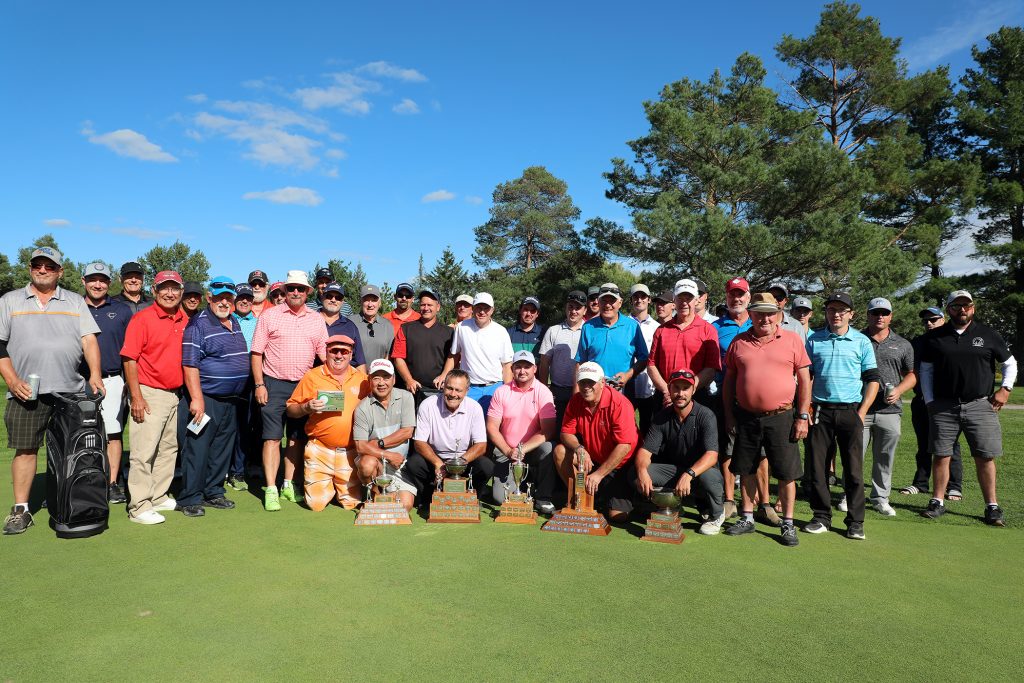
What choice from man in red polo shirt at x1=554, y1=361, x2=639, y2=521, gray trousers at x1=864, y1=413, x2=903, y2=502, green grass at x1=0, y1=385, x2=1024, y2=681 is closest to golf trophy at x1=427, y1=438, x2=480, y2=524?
green grass at x1=0, y1=385, x2=1024, y2=681

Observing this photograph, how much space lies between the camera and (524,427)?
19.7 ft

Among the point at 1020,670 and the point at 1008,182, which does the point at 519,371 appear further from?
the point at 1008,182

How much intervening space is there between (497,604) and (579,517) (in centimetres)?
167

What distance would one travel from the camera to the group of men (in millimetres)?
5023

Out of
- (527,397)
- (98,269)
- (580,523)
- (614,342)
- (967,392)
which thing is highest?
(98,269)

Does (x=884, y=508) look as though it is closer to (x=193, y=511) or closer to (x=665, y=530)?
(x=665, y=530)

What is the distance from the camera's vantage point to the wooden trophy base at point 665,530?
4.86m

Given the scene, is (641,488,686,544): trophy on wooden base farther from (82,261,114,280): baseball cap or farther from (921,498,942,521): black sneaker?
(82,261,114,280): baseball cap

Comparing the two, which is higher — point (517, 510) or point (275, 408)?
point (275, 408)

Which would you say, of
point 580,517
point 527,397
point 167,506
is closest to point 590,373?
point 527,397

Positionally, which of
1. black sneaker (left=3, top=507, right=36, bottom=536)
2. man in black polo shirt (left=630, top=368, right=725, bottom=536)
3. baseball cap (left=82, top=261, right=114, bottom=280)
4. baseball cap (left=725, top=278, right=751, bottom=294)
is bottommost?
black sneaker (left=3, top=507, right=36, bottom=536)

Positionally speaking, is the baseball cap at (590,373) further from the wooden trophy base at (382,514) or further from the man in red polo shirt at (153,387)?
the man in red polo shirt at (153,387)

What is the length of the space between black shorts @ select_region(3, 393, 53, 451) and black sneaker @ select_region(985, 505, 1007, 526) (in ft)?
25.3

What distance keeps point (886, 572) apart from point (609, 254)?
70.8 feet
